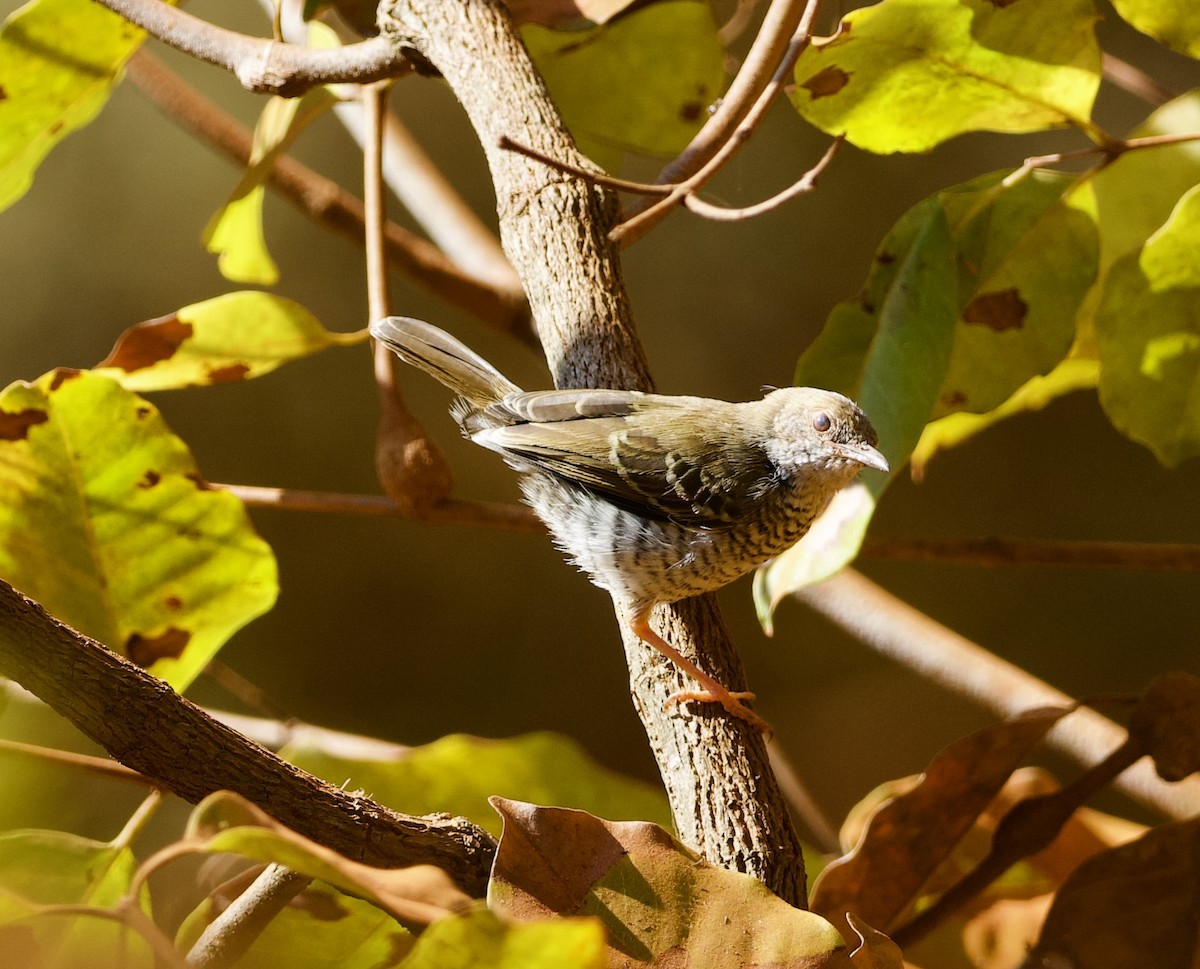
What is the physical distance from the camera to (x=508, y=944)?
540 millimetres

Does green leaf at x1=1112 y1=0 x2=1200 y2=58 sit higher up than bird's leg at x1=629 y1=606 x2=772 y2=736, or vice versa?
green leaf at x1=1112 y1=0 x2=1200 y2=58

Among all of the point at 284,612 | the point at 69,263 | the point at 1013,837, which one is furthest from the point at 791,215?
the point at 1013,837

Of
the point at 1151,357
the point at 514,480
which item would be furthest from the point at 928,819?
the point at 514,480

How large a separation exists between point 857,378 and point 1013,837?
466 millimetres

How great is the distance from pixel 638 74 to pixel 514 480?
1683 millimetres

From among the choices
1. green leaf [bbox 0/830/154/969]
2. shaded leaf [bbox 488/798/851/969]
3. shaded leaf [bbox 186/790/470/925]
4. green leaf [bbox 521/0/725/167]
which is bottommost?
green leaf [bbox 0/830/154/969]

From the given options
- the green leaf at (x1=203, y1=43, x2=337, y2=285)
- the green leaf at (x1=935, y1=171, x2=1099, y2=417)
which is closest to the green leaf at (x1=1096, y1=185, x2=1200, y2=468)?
the green leaf at (x1=935, y1=171, x2=1099, y2=417)

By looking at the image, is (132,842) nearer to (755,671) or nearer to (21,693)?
(21,693)

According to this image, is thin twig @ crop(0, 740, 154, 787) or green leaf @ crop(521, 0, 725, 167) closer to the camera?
thin twig @ crop(0, 740, 154, 787)

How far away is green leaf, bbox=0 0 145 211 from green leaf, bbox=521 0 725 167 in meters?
0.47

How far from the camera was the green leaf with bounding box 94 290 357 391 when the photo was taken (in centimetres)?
119

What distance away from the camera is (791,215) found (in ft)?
9.64

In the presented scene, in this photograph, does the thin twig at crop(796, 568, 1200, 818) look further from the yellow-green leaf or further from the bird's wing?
the yellow-green leaf

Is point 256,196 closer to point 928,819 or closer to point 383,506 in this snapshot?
point 383,506
